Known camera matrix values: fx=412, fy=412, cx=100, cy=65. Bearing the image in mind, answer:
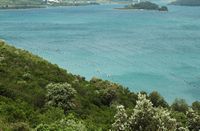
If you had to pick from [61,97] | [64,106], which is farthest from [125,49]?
[64,106]

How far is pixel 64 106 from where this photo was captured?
3475cm

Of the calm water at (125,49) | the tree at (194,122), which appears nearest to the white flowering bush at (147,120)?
the tree at (194,122)

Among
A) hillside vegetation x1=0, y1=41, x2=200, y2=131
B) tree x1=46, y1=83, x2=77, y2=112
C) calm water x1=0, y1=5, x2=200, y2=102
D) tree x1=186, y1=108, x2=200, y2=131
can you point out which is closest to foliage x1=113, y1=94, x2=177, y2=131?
hillside vegetation x1=0, y1=41, x2=200, y2=131

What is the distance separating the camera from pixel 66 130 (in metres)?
21.0

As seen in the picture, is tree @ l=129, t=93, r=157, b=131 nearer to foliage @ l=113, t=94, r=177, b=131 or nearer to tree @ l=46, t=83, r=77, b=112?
foliage @ l=113, t=94, r=177, b=131

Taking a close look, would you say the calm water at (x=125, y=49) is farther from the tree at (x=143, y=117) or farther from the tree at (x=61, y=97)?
the tree at (x=143, y=117)

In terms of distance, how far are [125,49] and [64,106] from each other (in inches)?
3286

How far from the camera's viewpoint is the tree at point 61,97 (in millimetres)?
34844

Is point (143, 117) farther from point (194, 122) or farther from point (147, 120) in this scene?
point (194, 122)

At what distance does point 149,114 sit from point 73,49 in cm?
9953

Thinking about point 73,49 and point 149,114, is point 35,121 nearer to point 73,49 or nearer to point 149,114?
point 149,114

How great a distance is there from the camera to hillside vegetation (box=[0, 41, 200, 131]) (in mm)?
19391

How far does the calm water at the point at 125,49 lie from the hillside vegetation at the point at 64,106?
29.0 m

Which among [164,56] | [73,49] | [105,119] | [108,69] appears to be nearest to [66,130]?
[105,119]
